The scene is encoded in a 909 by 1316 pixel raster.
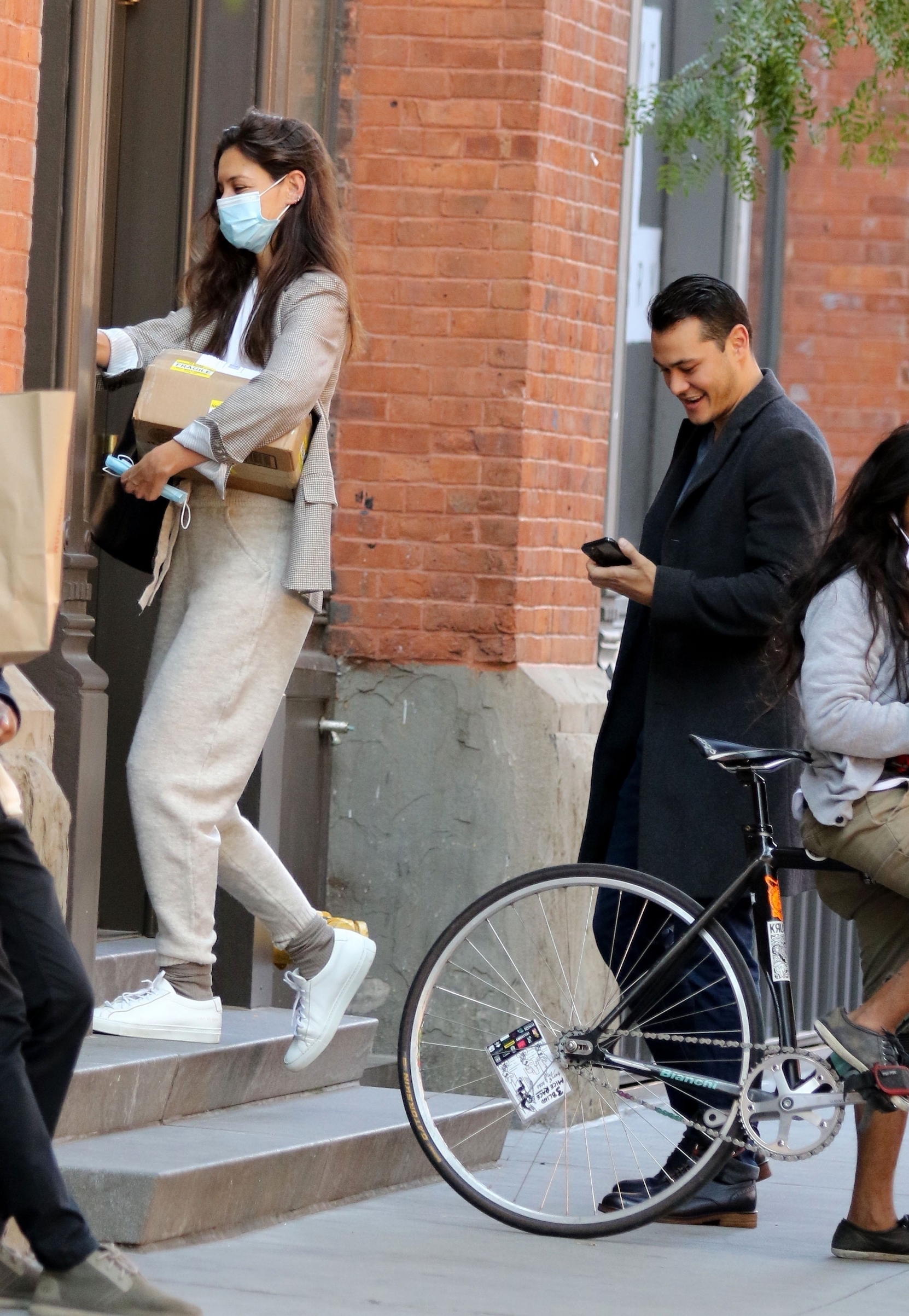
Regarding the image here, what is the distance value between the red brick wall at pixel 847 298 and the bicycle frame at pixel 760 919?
563 cm

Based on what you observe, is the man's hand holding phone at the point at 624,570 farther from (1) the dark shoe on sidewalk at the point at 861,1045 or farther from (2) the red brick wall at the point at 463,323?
(2) the red brick wall at the point at 463,323

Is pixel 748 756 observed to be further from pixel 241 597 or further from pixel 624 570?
pixel 241 597

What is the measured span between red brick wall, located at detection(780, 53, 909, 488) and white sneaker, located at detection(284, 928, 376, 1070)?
18.3 feet

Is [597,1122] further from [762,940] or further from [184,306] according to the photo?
[184,306]

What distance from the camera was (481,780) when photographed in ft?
22.7

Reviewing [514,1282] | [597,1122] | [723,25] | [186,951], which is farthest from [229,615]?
[723,25]

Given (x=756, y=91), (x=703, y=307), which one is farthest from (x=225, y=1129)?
(x=756, y=91)

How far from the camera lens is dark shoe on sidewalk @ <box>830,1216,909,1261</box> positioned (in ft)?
16.0

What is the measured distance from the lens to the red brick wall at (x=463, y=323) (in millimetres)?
6824

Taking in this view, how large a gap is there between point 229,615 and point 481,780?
198 cm

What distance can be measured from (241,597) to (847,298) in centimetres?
582

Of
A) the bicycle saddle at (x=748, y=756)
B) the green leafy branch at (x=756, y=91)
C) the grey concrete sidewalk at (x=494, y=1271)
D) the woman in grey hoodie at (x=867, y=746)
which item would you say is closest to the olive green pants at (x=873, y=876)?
the woman in grey hoodie at (x=867, y=746)

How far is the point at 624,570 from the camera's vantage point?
5.09 metres

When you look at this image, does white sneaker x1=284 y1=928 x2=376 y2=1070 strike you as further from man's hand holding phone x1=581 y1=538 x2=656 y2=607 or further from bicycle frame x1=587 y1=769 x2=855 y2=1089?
man's hand holding phone x1=581 y1=538 x2=656 y2=607
